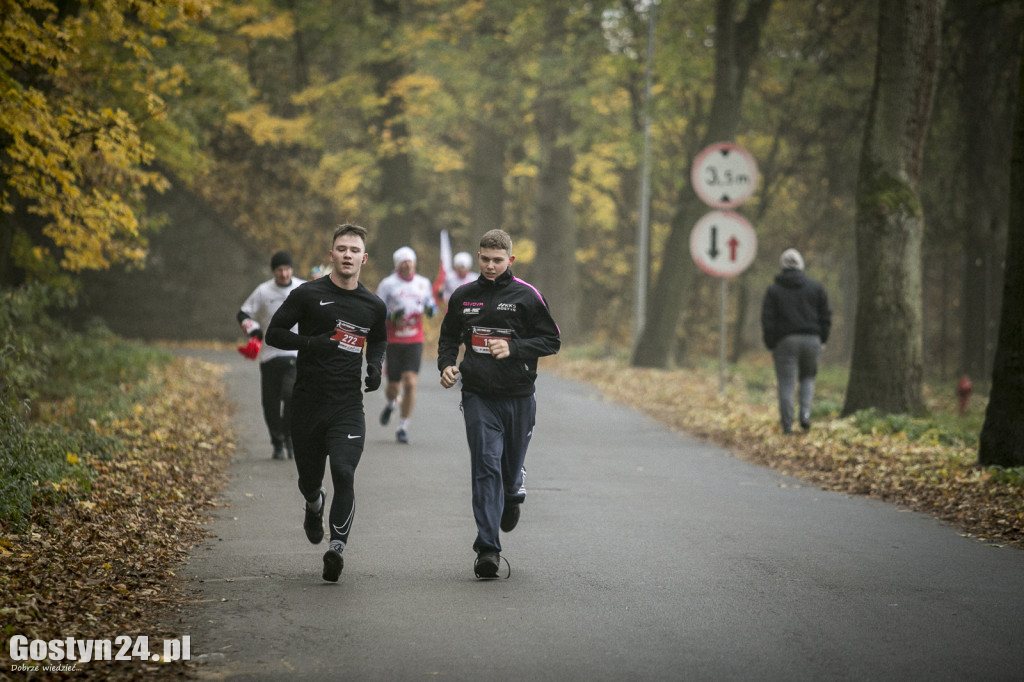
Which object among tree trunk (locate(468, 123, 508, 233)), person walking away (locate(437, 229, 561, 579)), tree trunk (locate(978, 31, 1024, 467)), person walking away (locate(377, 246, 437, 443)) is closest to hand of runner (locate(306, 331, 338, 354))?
person walking away (locate(437, 229, 561, 579))

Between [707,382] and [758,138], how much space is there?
1115 centimetres

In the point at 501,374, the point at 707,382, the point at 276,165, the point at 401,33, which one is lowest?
the point at 707,382

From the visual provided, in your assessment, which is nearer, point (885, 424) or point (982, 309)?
point (885, 424)

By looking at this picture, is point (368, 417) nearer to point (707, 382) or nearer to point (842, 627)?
point (707, 382)

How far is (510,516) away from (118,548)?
2.48 m

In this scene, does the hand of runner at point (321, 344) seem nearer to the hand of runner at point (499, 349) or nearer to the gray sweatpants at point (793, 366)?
the hand of runner at point (499, 349)

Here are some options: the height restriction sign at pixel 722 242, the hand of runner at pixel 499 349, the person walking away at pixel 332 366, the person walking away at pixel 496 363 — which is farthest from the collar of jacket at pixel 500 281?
the height restriction sign at pixel 722 242

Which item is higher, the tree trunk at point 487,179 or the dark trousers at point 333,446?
the tree trunk at point 487,179

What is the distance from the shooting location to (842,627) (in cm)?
593

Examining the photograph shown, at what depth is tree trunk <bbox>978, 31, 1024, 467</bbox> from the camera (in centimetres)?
1066

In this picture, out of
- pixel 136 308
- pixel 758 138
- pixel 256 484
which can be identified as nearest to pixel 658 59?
pixel 758 138

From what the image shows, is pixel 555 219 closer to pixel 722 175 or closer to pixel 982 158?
pixel 982 158

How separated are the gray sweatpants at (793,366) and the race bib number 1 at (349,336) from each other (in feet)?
25.4

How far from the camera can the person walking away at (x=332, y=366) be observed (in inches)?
284
